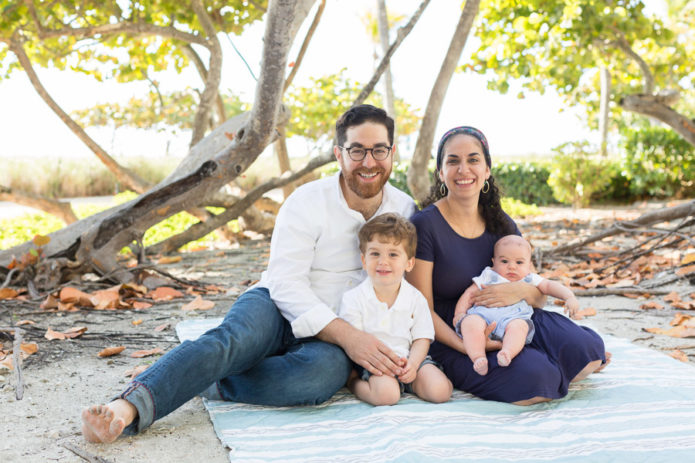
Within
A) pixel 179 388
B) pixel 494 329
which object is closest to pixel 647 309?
pixel 494 329

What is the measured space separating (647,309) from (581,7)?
4352 mm

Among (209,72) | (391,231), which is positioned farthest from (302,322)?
(209,72)

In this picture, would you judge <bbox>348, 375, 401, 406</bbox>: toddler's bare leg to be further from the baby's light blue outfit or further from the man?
the baby's light blue outfit

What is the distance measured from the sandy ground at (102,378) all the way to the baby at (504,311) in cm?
111

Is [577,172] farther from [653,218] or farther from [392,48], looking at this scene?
[392,48]

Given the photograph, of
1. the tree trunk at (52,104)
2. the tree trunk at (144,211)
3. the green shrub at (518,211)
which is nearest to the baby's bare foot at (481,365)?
the tree trunk at (144,211)

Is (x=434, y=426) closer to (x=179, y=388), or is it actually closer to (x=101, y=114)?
(x=179, y=388)

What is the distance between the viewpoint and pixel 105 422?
6.86ft

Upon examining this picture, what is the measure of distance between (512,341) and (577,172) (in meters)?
10.3

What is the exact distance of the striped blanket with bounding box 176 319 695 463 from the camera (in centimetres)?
209

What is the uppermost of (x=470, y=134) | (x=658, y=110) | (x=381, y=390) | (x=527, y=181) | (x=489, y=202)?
(x=658, y=110)

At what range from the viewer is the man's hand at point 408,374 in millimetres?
2588

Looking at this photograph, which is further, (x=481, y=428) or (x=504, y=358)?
(x=504, y=358)

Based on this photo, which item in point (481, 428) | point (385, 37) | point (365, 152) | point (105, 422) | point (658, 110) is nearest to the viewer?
point (105, 422)
